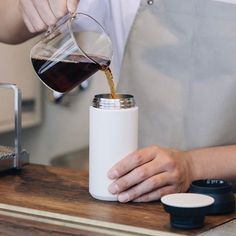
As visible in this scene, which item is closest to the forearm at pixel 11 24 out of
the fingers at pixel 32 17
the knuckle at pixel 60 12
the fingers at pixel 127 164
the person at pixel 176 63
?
the person at pixel 176 63

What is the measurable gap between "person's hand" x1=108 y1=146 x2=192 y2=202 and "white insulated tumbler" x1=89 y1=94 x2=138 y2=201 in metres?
0.02

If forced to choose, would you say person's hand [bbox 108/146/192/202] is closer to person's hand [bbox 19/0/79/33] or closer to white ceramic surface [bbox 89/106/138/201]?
white ceramic surface [bbox 89/106/138/201]

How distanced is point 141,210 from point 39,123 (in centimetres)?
180

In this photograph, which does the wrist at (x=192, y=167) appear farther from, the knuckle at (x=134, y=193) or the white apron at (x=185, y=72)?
the white apron at (x=185, y=72)

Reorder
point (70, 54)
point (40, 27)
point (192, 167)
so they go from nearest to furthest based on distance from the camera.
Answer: point (70, 54) → point (192, 167) → point (40, 27)

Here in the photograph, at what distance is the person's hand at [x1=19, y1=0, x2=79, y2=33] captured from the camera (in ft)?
4.42

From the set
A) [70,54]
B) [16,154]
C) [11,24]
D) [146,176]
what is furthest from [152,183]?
[11,24]

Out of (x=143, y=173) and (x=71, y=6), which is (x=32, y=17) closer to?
(x=71, y=6)

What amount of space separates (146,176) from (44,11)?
0.42 meters

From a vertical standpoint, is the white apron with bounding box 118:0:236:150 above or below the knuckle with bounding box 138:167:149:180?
above

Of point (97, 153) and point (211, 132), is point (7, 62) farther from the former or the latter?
point (97, 153)

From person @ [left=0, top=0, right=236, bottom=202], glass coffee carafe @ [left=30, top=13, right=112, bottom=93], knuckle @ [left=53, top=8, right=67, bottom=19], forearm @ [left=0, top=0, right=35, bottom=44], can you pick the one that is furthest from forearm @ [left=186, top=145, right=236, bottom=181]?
forearm @ [left=0, top=0, right=35, bottom=44]

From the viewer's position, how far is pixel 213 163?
137 centimetres

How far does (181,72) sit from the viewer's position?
5.33 ft
